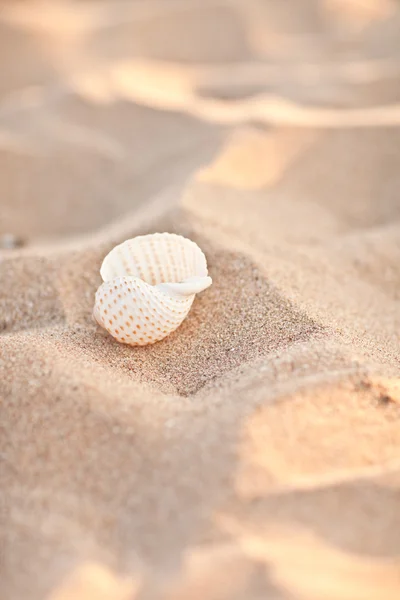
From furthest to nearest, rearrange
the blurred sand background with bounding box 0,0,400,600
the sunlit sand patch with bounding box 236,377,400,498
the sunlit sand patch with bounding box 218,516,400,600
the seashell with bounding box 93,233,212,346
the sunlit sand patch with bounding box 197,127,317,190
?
the sunlit sand patch with bounding box 197,127,317,190 < the seashell with bounding box 93,233,212,346 < the sunlit sand patch with bounding box 236,377,400,498 < the blurred sand background with bounding box 0,0,400,600 < the sunlit sand patch with bounding box 218,516,400,600

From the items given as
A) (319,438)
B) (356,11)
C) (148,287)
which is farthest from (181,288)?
(356,11)

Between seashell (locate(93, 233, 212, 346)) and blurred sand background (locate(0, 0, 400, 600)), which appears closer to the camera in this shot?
blurred sand background (locate(0, 0, 400, 600))

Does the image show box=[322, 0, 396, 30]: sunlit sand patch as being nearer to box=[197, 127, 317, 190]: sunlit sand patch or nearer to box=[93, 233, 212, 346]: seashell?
box=[197, 127, 317, 190]: sunlit sand patch

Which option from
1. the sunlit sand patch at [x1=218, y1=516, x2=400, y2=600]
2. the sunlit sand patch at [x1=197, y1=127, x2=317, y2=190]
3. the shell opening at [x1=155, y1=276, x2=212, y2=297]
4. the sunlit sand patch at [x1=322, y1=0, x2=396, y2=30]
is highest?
the sunlit sand patch at [x1=322, y1=0, x2=396, y2=30]

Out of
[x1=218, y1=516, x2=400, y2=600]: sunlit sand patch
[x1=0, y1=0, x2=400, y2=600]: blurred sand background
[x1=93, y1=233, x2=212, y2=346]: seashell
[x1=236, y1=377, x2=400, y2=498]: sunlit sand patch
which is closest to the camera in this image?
[x1=218, y1=516, x2=400, y2=600]: sunlit sand patch

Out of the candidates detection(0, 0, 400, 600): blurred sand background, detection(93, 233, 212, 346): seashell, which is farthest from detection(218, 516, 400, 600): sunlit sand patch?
detection(93, 233, 212, 346): seashell

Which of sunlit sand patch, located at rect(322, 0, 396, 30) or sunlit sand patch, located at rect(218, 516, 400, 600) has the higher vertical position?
sunlit sand patch, located at rect(322, 0, 396, 30)

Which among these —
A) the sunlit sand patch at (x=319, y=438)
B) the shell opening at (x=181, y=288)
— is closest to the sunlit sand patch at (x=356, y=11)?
the shell opening at (x=181, y=288)
